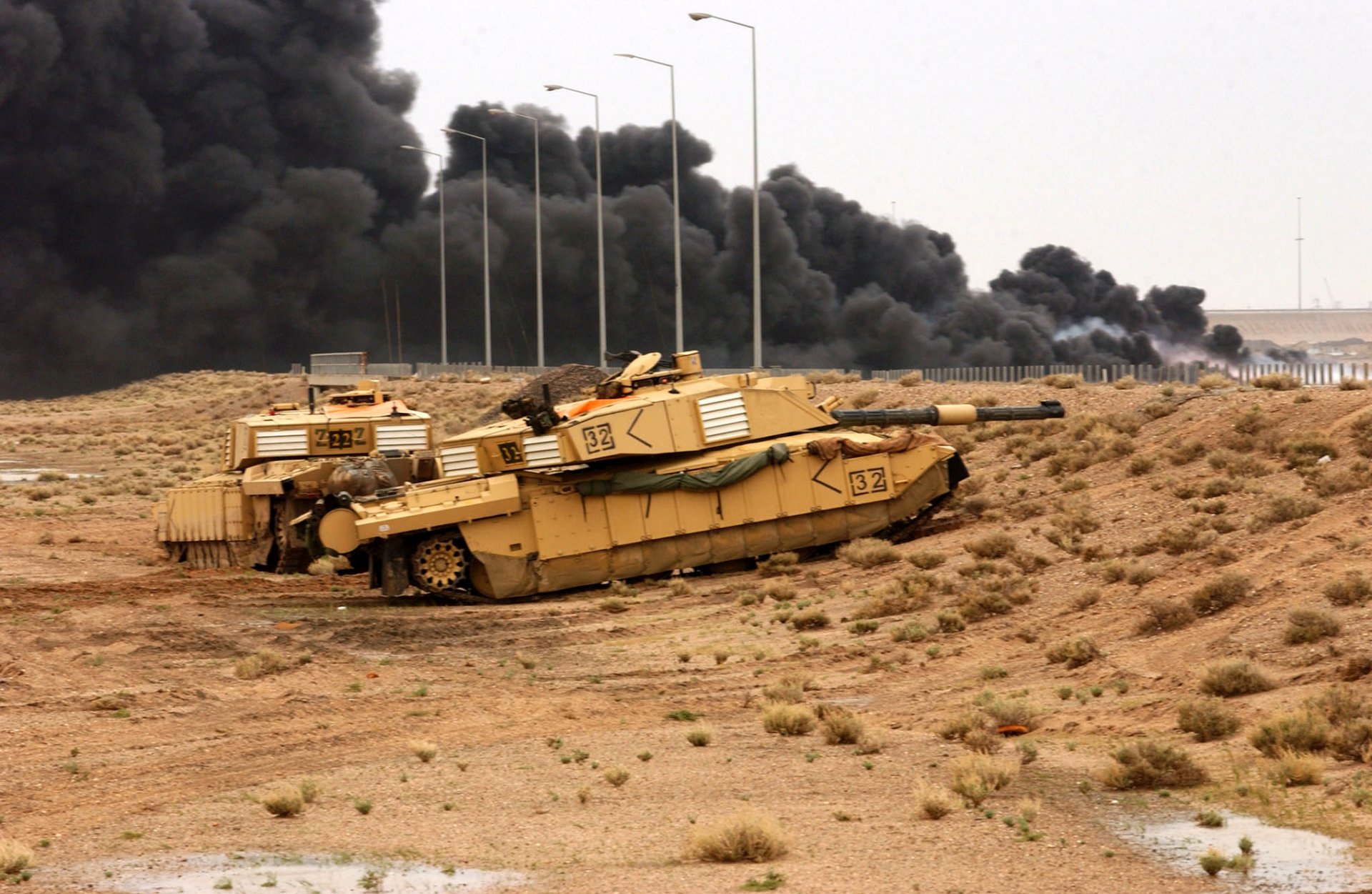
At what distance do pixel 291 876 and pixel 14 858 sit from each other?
1.60m

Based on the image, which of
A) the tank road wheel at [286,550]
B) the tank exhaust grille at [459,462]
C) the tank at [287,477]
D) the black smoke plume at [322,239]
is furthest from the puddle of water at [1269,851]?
the black smoke plume at [322,239]

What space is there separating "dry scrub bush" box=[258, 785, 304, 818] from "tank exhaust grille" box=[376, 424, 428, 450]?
17.9 meters

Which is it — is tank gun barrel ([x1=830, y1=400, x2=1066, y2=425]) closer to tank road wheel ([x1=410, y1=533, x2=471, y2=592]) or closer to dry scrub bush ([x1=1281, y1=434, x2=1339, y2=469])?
dry scrub bush ([x1=1281, y1=434, x2=1339, y2=469])

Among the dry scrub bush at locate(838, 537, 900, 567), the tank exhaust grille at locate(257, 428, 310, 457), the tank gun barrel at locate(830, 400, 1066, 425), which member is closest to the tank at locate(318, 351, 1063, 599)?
the tank gun barrel at locate(830, 400, 1066, 425)

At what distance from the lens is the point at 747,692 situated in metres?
16.0

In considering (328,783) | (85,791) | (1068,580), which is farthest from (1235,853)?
(1068,580)

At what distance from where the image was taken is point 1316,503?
19.0 metres

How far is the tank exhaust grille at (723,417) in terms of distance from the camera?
971 inches

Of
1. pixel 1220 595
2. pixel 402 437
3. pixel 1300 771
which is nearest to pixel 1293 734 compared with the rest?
pixel 1300 771

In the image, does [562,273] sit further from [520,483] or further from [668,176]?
[520,483]

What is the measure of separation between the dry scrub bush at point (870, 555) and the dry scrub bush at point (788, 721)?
30.8 ft

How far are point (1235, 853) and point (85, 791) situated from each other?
7655mm

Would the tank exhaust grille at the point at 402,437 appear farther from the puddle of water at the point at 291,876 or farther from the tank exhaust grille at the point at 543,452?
the puddle of water at the point at 291,876

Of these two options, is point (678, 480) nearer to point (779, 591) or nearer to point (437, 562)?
point (779, 591)
